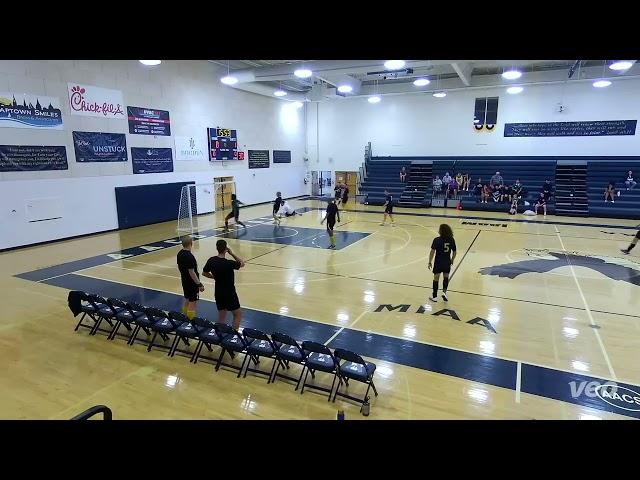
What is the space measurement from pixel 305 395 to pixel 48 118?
48.5ft

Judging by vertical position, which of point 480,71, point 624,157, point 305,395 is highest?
point 480,71

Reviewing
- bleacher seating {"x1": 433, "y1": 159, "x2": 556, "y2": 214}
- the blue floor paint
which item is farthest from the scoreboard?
the blue floor paint

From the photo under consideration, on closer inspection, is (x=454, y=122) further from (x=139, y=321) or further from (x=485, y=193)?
(x=139, y=321)

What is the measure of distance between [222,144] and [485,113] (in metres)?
16.6

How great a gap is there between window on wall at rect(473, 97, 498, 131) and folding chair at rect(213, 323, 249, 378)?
24.7 meters

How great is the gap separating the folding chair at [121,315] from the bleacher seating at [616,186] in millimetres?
23041

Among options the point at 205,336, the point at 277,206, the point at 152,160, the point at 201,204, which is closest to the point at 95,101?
the point at 152,160

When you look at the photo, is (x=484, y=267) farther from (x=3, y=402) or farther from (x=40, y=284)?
(x=40, y=284)

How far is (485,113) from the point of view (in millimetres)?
26062

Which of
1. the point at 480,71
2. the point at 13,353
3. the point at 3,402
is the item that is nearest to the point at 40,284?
the point at 13,353

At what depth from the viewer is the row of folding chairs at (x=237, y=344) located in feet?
18.1

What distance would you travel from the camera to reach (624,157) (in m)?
23.4

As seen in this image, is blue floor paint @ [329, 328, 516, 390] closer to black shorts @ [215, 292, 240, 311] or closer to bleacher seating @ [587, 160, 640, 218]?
black shorts @ [215, 292, 240, 311]

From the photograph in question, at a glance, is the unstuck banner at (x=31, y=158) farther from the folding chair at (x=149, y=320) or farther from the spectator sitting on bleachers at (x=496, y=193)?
the spectator sitting on bleachers at (x=496, y=193)
